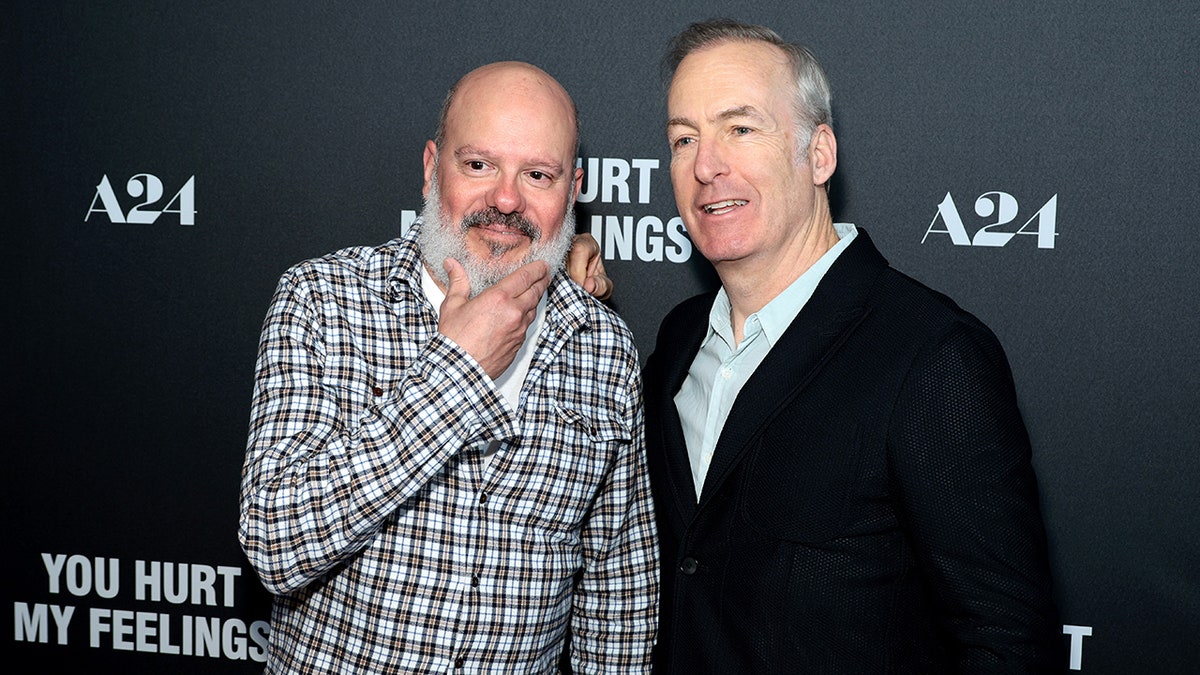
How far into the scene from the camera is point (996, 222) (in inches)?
81.5

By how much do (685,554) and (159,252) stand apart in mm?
1490

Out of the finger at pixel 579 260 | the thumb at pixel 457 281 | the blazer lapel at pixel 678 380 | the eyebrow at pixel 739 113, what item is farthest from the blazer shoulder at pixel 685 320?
the thumb at pixel 457 281

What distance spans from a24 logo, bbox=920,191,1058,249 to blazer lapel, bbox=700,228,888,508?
2.41 ft

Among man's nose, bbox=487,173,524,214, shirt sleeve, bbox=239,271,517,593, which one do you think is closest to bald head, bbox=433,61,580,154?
man's nose, bbox=487,173,524,214

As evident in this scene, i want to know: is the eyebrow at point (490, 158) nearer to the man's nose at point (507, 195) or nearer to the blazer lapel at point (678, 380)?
the man's nose at point (507, 195)

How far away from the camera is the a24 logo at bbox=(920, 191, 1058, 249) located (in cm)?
205

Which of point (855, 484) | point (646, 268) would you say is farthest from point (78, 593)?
point (855, 484)

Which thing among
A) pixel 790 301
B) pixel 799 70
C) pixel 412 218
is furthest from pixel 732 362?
pixel 412 218

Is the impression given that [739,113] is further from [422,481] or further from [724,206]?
[422,481]

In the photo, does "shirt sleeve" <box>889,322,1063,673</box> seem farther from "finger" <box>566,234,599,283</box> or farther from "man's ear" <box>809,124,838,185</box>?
"finger" <box>566,234,599,283</box>

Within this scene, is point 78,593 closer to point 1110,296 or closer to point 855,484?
point 855,484

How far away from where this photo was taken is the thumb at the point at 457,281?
1391mm

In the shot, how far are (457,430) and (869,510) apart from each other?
533mm

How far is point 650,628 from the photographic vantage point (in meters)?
1.71
